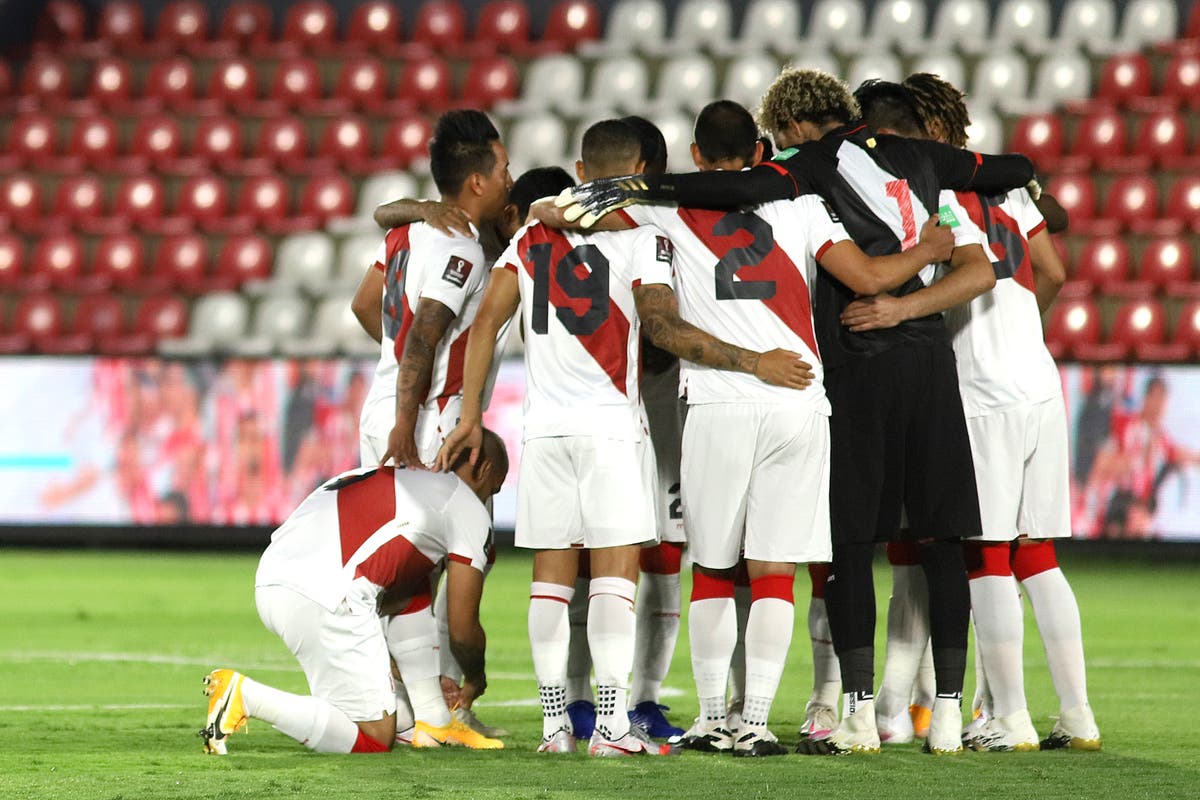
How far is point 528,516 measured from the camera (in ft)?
16.3

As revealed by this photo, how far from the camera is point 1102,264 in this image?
12711 millimetres

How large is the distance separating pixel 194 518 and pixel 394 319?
6.61m

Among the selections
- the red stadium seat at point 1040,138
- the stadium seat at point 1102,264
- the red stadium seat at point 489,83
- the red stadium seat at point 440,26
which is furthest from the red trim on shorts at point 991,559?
the red stadium seat at point 440,26

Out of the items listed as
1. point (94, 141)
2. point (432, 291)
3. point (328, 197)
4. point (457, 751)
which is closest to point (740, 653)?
point (457, 751)

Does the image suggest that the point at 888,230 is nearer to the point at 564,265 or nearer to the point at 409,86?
the point at 564,265

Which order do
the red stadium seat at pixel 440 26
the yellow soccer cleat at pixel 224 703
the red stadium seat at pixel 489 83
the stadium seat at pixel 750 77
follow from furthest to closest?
the red stadium seat at pixel 440 26
the red stadium seat at pixel 489 83
the stadium seat at pixel 750 77
the yellow soccer cleat at pixel 224 703

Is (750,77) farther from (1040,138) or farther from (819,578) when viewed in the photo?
(819,578)

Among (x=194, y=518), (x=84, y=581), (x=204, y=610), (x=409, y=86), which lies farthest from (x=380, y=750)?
(x=409, y=86)

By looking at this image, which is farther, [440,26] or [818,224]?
[440,26]

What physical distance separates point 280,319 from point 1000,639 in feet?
29.3

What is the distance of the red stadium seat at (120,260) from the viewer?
45.5 feet

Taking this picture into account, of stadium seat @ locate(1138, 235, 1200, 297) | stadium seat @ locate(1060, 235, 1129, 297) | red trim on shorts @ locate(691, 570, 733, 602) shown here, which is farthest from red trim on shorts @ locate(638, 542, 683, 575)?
stadium seat @ locate(1138, 235, 1200, 297)

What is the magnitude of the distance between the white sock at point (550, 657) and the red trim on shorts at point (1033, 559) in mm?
1410

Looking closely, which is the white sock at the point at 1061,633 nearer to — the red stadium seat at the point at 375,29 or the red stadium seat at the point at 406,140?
the red stadium seat at the point at 406,140
